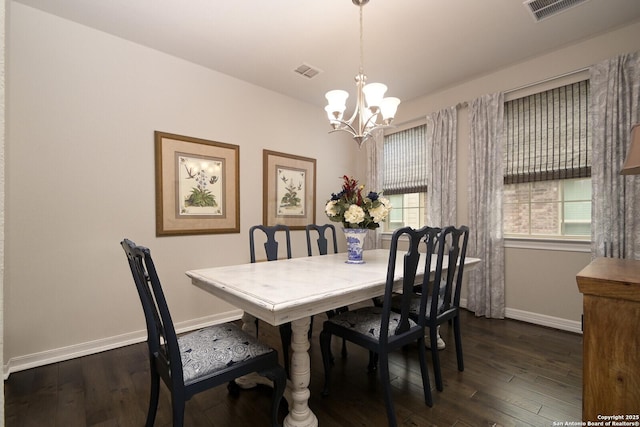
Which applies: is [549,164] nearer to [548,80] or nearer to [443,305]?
[548,80]

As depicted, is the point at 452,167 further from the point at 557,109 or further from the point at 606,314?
the point at 606,314

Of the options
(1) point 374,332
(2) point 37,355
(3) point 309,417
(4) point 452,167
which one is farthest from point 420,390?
(2) point 37,355

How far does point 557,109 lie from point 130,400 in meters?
4.42

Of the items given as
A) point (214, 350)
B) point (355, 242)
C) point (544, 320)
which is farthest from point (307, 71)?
point (544, 320)

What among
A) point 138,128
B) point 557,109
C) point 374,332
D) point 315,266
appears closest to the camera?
point 374,332

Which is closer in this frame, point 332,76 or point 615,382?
point 615,382

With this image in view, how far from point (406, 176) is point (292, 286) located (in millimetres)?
3223

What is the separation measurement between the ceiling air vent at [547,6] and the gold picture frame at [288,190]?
2765 millimetres

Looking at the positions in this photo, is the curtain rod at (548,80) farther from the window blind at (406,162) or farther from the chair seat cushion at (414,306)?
the chair seat cushion at (414,306)

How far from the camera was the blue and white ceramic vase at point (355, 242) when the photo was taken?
2240mm

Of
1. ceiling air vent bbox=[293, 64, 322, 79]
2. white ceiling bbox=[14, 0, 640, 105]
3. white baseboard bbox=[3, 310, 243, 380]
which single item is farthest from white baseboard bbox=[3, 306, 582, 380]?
ceiling air vent bbox=[293, 64, 322, 79]

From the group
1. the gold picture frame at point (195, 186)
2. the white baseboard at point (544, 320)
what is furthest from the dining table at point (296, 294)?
the white baseboard at point (544, 320)

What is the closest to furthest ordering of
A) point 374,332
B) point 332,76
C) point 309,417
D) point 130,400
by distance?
point 309,417
point 374,332
point 130,400
point 332,76

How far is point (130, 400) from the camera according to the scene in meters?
1.85
